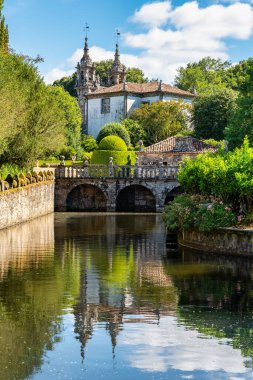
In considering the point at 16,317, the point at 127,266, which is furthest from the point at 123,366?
the point at 127,266

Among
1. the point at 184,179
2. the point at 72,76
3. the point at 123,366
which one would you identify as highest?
the point at 72,76

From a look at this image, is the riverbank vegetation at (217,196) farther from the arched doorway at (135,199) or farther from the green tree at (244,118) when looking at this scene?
the arched doorway at (135,199)

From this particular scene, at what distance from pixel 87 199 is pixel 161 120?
28.0 metres

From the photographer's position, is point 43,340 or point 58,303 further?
point 58,303

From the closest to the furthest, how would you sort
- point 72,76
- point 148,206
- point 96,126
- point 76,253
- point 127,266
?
point 127,266, point 76,253, point 148,206, point 96,126, point 72,76

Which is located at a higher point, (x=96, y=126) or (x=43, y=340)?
(x=96, y=126)

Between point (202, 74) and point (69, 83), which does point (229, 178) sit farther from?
point (69, 83)

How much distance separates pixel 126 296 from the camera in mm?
17578

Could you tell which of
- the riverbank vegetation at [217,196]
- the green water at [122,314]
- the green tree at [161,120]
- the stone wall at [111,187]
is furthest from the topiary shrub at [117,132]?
the green water at [122,314]

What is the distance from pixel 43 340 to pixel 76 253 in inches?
528

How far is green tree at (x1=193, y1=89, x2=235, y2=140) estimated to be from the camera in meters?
78.4

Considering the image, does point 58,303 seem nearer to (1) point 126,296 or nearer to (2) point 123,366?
(1) point 126,296

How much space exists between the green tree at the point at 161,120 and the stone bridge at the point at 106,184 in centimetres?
2592

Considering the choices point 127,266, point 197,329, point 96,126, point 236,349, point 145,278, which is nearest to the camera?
point 236,349
